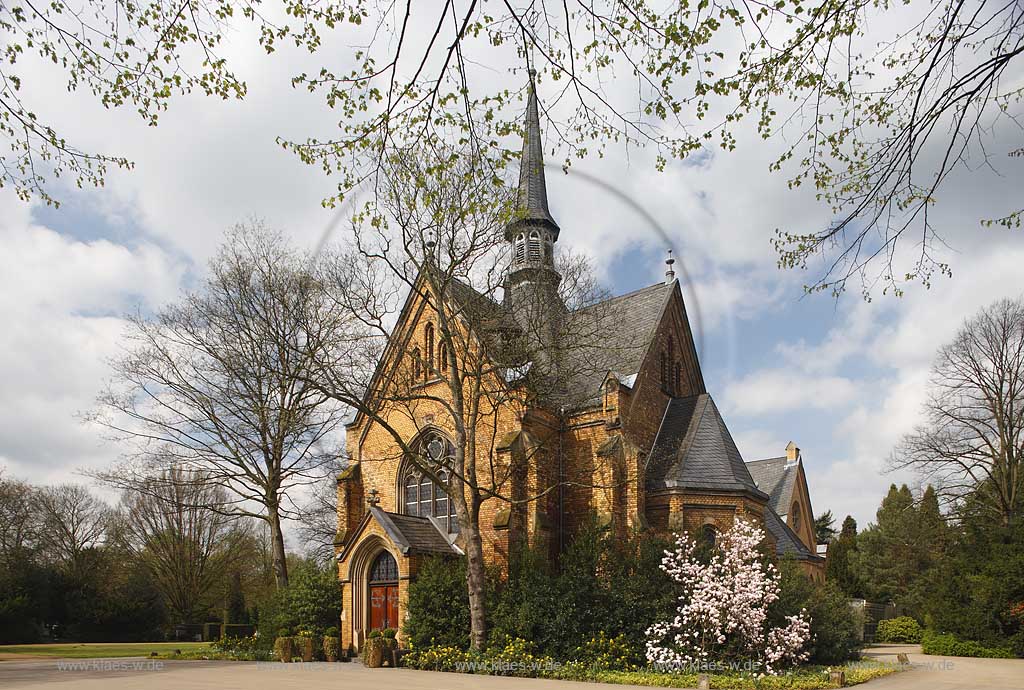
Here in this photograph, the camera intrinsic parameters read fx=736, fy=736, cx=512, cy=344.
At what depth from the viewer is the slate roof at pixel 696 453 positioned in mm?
22938

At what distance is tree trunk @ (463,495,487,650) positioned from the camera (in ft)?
60.1

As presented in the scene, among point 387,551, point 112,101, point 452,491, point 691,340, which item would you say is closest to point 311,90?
point 112,101

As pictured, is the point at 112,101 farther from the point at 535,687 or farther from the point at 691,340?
the point at 691,340

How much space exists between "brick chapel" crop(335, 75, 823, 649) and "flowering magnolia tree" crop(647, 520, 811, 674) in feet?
6.20

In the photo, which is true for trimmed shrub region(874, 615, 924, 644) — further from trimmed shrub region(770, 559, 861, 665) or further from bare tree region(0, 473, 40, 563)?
bare tree region(0, 473, 40, 563)

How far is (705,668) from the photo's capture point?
16.5 meters

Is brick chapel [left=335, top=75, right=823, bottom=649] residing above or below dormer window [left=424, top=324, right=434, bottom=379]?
below

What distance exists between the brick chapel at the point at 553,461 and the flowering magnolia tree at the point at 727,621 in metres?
1.89

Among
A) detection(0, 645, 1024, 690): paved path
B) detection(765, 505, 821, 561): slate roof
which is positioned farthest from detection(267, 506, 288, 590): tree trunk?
detection(765, 505, 821, 561): slate roof

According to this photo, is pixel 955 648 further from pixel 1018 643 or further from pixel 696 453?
pixel 696 453

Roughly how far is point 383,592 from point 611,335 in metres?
10.4

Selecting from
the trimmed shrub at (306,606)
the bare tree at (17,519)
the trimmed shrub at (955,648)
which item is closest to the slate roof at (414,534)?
the trimmed shrub at (306,606)

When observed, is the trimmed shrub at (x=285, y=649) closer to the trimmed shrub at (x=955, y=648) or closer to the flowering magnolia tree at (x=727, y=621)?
the flowering magnolia tree at (x=727, y=621)

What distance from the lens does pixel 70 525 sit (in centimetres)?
4897
